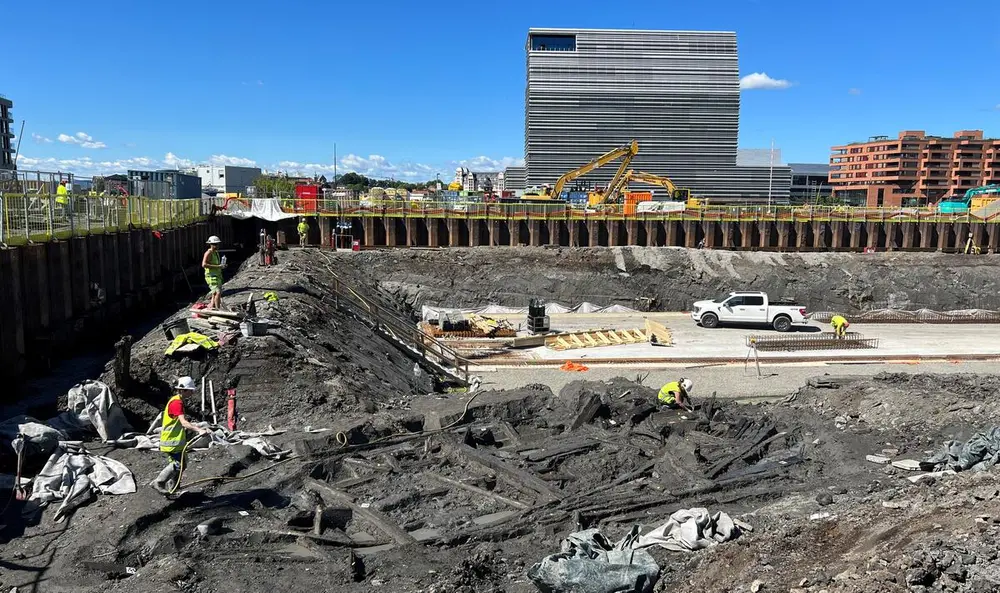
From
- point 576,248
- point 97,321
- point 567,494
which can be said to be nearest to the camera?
point 567,494

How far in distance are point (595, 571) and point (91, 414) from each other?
7789mm

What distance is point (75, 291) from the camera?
15.5m

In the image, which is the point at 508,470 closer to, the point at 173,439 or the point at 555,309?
the point at 173,439

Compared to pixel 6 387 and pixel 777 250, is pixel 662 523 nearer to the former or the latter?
pixel 6 387

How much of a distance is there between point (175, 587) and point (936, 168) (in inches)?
5833

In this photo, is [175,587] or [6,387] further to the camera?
[6,387]

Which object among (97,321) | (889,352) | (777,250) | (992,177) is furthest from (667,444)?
(992,177)

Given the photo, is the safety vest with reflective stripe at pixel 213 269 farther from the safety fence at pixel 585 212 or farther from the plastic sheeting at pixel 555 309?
the safety fence at pixel 585 212

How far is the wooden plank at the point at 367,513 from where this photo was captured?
Result: 8.22 m

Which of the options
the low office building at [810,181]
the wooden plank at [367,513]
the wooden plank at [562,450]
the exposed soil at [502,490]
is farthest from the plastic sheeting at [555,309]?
the low office building at [810,181]

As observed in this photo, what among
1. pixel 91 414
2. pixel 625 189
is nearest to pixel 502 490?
pixel 91 414

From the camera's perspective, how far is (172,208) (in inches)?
1014

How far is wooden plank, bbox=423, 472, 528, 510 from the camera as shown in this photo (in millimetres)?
9375

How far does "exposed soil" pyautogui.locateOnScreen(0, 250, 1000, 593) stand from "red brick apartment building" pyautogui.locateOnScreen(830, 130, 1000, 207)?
4809 inches
